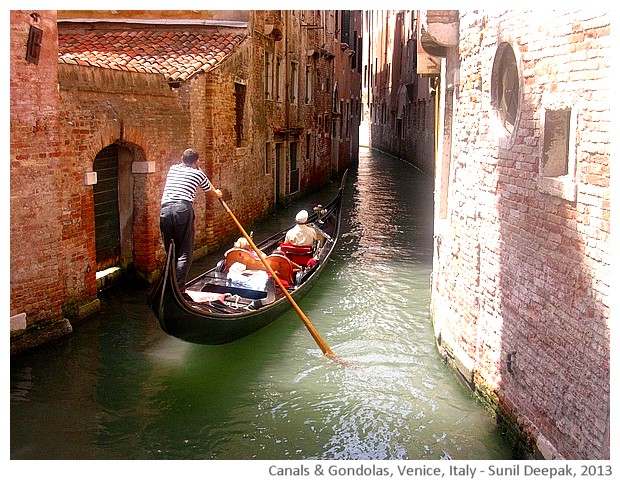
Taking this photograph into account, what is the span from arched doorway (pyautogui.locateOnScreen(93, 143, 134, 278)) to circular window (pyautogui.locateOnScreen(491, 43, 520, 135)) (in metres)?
4.08

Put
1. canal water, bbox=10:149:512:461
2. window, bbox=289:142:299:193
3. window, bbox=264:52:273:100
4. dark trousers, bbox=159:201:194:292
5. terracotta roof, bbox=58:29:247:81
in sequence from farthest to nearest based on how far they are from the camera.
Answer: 1. window, bbox=289:142:299:193
2. window, bbox=264:52:273:100
3. terracotta roof, bbox=58:29:247:81
4. dark trousers, bbox=159:201:194:292
5. canal water, bbox=10:149:512:461

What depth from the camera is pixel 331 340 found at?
21.0 feet

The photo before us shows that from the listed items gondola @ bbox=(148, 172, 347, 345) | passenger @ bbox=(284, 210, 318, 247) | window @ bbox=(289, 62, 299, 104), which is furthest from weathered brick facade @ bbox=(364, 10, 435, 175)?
gondola @ bbox=(148, 172, 347, 345)

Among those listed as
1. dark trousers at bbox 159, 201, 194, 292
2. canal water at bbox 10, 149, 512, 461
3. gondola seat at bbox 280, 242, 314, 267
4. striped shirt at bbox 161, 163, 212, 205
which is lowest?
canal water at bbox 10, 149, 512, 461

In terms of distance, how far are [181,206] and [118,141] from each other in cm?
171

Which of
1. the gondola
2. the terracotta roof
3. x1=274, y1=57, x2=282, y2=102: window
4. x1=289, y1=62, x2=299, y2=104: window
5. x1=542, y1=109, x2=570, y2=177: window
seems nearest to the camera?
x1=542, y1=109, x2=570, y2=177: window

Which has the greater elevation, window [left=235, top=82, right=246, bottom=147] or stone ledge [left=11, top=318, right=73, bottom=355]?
window [left=235, top=82, right=246, bottom=147]

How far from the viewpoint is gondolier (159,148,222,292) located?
5898 millimetres

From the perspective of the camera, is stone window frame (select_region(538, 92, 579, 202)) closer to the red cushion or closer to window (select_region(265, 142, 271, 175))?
the red cushion

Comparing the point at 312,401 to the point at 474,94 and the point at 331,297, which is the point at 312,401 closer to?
the point at 474,94

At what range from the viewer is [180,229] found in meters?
5.95

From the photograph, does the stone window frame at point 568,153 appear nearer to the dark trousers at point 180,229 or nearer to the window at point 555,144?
the window at point 555,144

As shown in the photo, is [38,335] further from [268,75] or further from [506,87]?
[268,75]
